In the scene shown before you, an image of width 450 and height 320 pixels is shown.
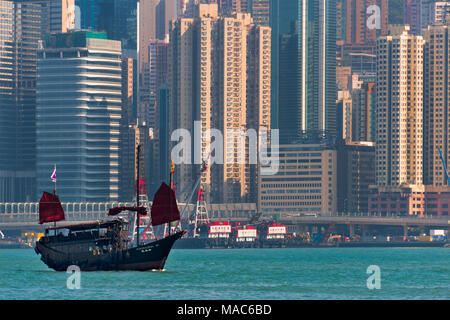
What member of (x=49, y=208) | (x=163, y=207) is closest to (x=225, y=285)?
(x=163, y=207)

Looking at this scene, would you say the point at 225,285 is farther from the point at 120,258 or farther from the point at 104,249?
the point at 104,249

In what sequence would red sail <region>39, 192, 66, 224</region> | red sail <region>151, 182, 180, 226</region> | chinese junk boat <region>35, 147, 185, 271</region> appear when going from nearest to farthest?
chinese junk boat <region>35, 147, 185, 271</region>
red sail <region>151, 182, 180, 226</region>
red sail <region>39, 192, 66, 224</region>

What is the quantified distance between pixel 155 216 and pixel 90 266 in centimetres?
1003

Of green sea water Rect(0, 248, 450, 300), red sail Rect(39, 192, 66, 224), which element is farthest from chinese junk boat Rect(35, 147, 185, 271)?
red sail Rect(39, 192, 66, 224)

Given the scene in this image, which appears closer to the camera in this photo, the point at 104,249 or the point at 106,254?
the point at 106,254

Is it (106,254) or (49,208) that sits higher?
(49,208)

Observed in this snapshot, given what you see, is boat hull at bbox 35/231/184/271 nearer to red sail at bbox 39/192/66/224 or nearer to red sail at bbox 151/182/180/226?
red sail at bbox 151/182/180/226

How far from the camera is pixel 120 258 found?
5364 inches

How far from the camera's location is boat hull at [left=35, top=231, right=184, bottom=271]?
5359 inches

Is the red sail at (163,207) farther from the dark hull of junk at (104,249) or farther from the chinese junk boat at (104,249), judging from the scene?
the dark hull of junk at (104,249)

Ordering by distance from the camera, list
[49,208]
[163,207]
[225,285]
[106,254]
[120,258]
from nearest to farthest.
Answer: [225,285]
[106,254]
[120,258]
[163,207]
[49,208]

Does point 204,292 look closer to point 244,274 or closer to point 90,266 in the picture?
point 90,266

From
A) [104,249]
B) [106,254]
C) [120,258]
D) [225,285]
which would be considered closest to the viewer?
[225,285]
